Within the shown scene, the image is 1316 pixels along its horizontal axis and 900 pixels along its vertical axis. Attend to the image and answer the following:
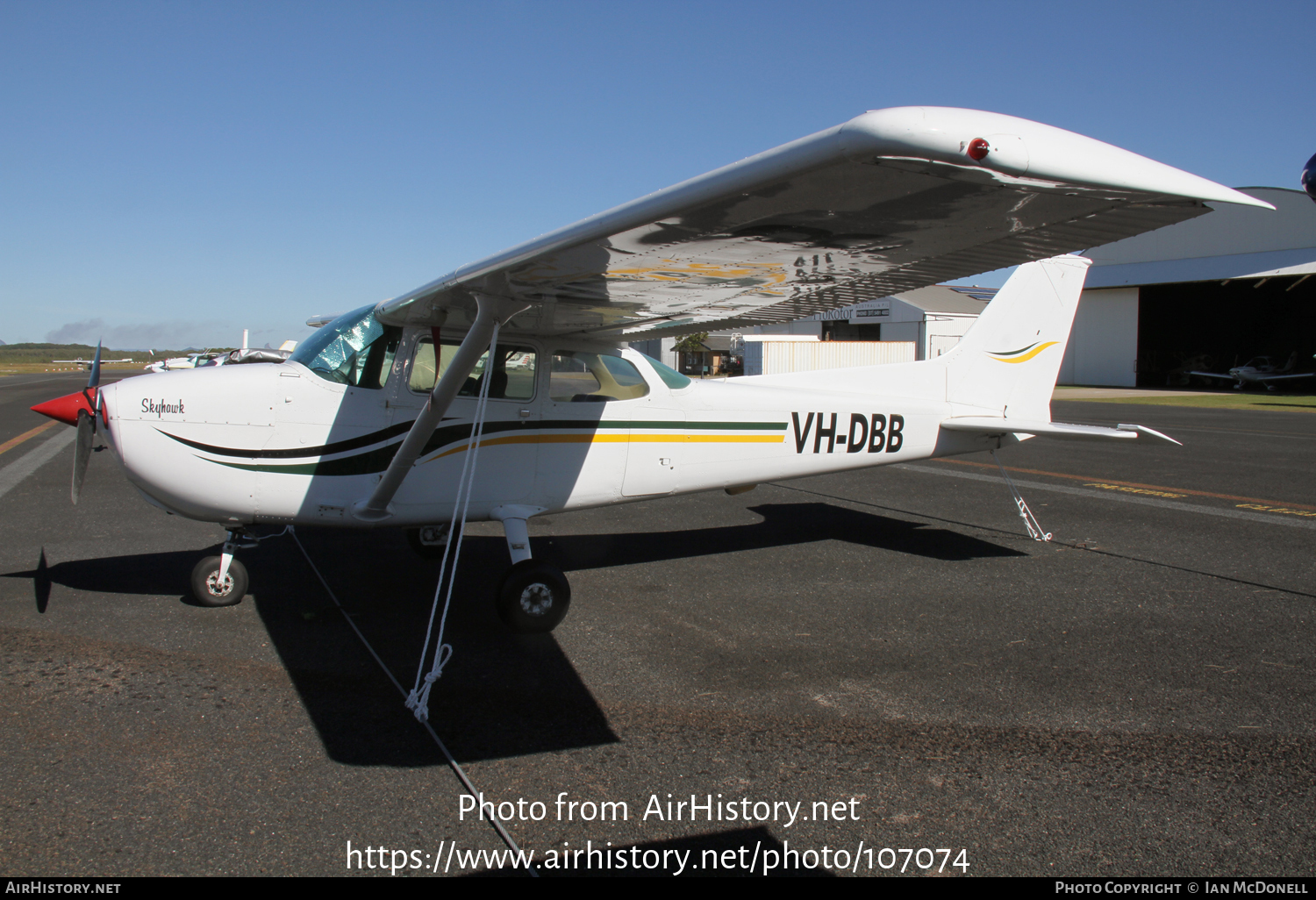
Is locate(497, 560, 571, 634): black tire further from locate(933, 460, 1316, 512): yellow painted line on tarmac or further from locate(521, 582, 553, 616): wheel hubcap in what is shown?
locate(933, 460, 1316, 512): yellow painted line on tarmac

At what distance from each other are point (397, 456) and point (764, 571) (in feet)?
9.59

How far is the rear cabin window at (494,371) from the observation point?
5.16 meters

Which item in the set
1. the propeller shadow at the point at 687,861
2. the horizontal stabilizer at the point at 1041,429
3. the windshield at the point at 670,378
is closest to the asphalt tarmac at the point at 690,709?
the propeller shadow at the point at 687,861

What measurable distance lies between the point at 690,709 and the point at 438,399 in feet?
7.32

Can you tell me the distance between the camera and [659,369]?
6.02 m

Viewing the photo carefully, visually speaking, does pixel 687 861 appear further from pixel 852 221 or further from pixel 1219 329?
pixel 1219 329

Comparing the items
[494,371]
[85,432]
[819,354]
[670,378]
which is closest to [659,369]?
[670,378]

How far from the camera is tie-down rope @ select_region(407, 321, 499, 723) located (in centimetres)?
365

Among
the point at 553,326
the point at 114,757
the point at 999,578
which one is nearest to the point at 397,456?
the point at 553,326

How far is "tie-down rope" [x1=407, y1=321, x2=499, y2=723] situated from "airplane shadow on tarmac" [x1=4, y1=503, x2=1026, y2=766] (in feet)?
0.25

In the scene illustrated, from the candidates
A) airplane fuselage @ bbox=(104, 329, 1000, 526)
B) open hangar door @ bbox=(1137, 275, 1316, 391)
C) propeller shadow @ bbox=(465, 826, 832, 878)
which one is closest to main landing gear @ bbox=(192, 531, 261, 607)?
airplane fuselage @ bbox=(104, 329, 1000, 526)

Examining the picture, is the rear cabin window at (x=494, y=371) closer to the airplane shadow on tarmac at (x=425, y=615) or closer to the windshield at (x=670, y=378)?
the windshield at (x=670, y=378)

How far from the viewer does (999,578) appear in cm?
608

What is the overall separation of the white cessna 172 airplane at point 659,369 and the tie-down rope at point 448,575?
63 mm
